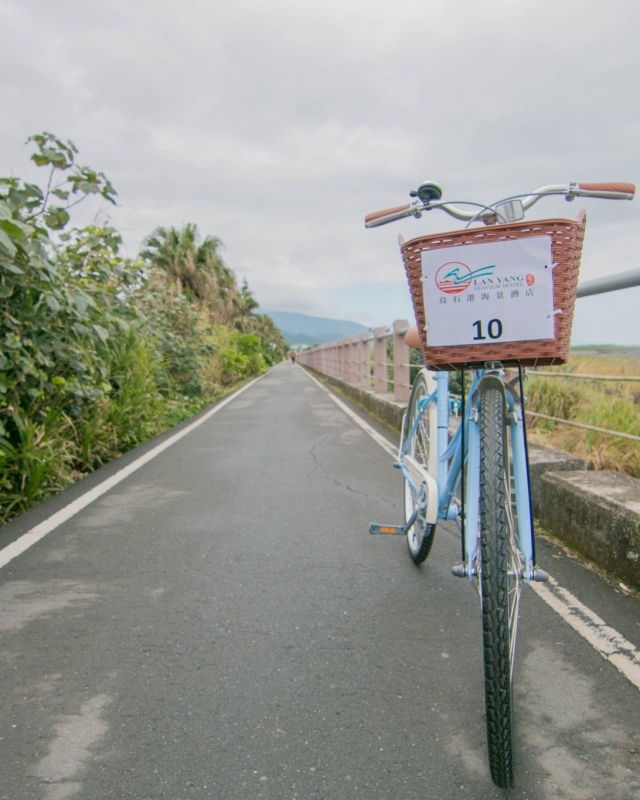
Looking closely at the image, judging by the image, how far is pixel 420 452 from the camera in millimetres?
3916

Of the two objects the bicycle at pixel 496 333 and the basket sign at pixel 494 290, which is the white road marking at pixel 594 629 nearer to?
the bicycle at pixel 496 333

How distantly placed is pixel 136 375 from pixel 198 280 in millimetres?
25273

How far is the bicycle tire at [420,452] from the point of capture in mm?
3447

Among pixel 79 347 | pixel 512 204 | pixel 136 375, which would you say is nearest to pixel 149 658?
pixel 512 204

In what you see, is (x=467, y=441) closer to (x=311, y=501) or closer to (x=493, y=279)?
(x=493, y=279)

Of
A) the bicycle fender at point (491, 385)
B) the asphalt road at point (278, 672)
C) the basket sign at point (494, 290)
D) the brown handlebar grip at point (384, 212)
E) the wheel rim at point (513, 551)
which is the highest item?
the brown handlebar grip at point (384, 212)

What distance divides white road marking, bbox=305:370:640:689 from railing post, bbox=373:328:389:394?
8.21 m

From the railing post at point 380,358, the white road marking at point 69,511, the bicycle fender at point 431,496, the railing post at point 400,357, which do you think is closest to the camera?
the bicycle fender at point 431,496

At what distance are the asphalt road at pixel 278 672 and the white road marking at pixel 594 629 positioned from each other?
5 cm

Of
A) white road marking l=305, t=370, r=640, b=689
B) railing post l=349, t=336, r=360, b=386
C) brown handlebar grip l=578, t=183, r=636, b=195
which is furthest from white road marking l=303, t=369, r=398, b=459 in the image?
brown handlebar grip l=578, t=183, r=636, b=195

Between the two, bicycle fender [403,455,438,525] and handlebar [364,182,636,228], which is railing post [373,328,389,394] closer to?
bicycle fender [403,455,438,525]

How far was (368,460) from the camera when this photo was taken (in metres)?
7.26

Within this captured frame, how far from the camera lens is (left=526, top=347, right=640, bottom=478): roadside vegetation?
17.0ft

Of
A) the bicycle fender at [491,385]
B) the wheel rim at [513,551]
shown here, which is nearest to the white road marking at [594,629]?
the wheel rim at [513,551]
